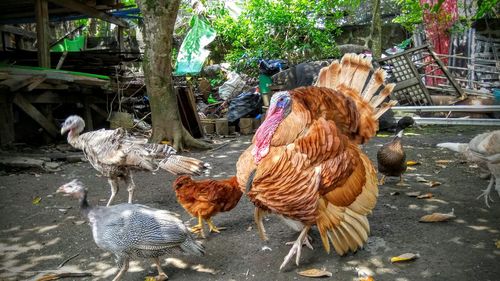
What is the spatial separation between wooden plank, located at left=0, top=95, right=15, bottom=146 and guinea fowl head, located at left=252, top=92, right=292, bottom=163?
7052mm

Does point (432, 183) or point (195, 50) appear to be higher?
point (195, 50)

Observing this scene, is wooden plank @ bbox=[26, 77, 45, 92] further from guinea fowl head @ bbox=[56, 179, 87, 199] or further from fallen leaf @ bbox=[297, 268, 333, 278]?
fallen leaf @ bbox=[297, 268, 333, 278]

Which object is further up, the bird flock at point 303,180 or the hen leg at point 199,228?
the bird flock at point 303,180

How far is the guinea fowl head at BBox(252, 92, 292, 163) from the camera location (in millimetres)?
3332

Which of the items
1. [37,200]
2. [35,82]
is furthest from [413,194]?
[35,82]

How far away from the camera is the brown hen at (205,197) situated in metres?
4.20

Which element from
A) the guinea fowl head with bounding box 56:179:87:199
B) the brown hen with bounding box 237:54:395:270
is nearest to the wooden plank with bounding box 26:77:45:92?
the guinea fowl head with bounding box 56:179:87:199

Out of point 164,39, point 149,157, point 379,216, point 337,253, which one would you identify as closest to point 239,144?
point 164,39

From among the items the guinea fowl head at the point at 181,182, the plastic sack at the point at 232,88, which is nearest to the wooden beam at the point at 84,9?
the plastic sack at the point at 232,88

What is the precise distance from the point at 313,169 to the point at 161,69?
17.5 ft

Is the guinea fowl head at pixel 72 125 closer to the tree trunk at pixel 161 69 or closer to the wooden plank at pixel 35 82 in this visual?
the tree trunk at pixel 161 69

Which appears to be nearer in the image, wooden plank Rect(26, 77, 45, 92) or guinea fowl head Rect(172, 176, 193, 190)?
guinea fowl head Rect(172, 176, 193, 190)

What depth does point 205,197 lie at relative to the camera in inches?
165

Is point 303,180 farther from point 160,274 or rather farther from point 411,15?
point 411,15
